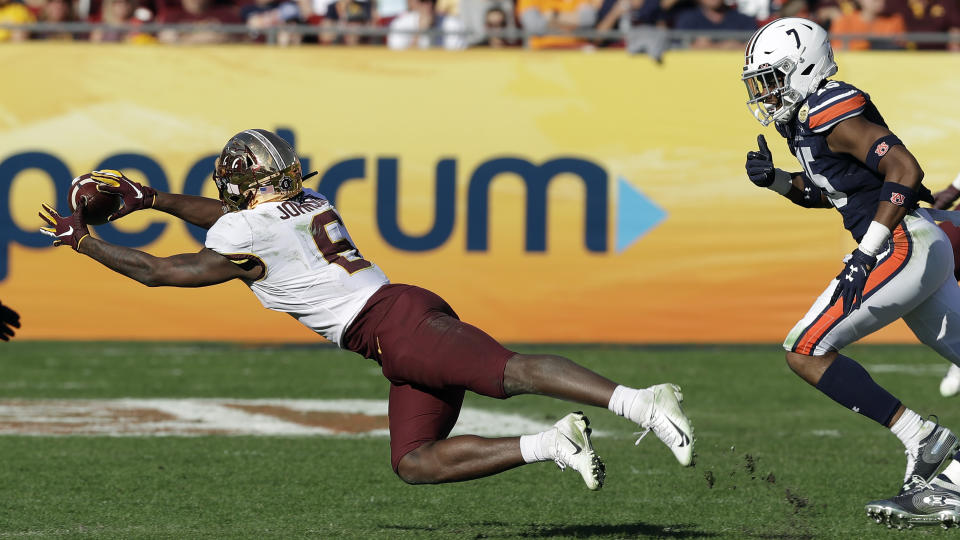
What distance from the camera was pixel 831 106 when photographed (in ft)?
17.3

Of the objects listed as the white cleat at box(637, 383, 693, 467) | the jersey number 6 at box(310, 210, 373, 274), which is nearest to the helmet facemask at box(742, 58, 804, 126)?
the white cleat at box(637, 383, 693, 467)

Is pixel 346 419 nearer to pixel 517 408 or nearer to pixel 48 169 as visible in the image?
pixel 517 408

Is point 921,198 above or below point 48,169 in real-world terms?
above

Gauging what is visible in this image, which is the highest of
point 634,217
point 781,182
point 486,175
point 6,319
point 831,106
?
point 831,106

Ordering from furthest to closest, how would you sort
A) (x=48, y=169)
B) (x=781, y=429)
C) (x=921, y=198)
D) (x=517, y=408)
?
(x=48, y=169), (x=517, y=408), (x=781, y=429), (x=921, y=198)

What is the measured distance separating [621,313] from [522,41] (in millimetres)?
2427

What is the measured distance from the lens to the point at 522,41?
11.8 metres

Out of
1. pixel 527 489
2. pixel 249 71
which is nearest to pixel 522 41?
pixel 249 71

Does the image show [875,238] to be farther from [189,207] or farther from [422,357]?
[189,207]

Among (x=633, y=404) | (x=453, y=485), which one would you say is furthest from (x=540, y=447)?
(x=453, y=485)

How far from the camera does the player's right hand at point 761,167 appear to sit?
5.63m

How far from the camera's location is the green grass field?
17.2 ft

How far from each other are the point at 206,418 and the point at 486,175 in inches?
151

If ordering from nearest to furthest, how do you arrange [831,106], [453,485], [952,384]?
[831,106] → [453,485] → [952,384]
